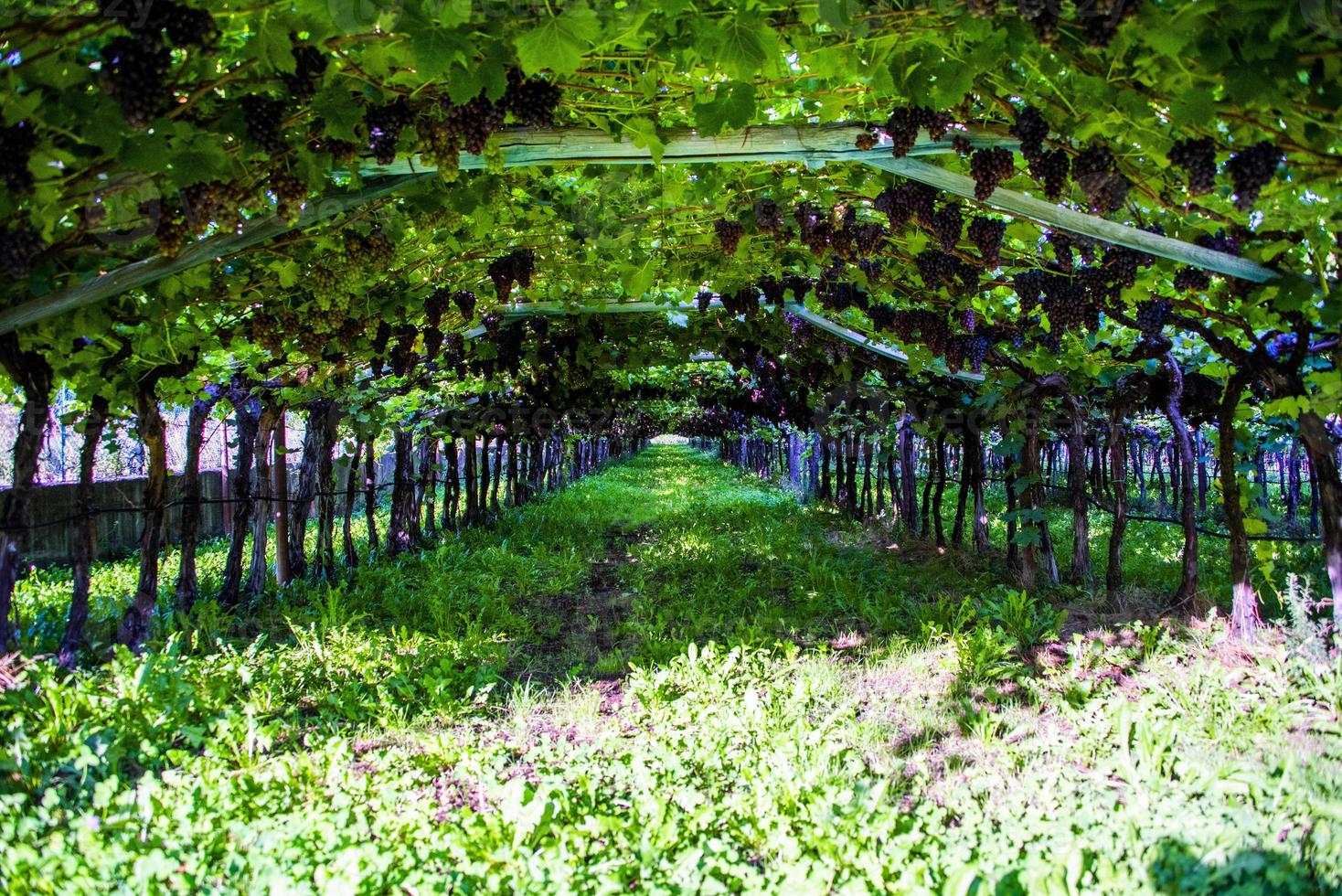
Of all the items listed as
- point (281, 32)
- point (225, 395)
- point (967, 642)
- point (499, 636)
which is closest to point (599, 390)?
point (225, 395)

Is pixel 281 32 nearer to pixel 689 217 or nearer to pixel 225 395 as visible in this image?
pixel 689 217

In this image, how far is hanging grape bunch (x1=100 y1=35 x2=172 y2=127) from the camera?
1.95m

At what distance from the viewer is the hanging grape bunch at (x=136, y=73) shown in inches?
76.6

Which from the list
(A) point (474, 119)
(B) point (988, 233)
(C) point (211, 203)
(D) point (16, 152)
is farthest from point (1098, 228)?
(D) point (16, 152)

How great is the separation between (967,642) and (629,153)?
3.67 metres

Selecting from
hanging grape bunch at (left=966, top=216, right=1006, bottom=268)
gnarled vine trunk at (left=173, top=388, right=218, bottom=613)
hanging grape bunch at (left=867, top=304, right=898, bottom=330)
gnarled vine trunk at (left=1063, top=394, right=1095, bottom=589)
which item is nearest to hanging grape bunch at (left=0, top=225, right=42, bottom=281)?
gnarled vine trunk at (left=173, top=388, right=218, bottom=613)

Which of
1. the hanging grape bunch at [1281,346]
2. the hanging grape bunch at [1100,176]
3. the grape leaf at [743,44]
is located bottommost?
the hanging grape bunch at [1281,346]

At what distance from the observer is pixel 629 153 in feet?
10.2

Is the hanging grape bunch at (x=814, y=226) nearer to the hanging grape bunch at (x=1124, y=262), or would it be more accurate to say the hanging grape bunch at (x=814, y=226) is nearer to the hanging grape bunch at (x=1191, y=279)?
the hanging grape bunch at (x=1124, y=262)

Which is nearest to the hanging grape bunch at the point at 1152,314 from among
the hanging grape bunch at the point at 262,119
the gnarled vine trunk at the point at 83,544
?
the hanging grape bunch at the point at 262,119

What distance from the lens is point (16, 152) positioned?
2.26m

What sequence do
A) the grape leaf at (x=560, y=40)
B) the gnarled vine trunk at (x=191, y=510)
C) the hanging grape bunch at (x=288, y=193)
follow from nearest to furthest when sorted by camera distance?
the grape leaf at (x=560, y=40) < the hanging grape bunch at (x=288, y=193) < the gnarled vine trunk at (x=191, y=510)

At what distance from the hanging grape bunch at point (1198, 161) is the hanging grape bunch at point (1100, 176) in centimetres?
23

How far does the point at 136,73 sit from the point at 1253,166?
10.9ft
